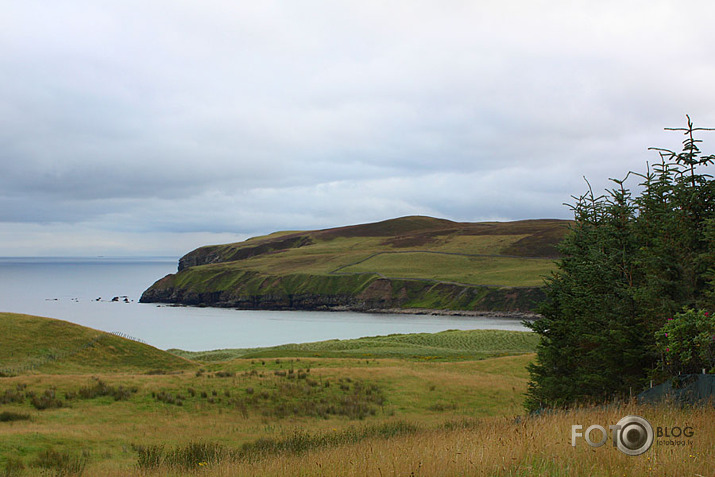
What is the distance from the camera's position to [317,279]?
180 metres

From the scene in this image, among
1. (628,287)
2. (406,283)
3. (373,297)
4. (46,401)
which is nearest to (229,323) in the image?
(373,297)

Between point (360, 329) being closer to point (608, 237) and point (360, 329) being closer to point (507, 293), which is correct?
point (507, 293)

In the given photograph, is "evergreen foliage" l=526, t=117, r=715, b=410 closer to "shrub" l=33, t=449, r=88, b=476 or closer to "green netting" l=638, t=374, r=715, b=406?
"green netting" l=638, t=374, r=715, b=406

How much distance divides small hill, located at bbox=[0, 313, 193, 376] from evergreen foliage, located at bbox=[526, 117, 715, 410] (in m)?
27.5

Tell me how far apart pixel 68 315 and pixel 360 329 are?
2921 inches

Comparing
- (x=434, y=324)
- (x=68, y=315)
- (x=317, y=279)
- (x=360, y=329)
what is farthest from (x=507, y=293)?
(x=68, y=315)

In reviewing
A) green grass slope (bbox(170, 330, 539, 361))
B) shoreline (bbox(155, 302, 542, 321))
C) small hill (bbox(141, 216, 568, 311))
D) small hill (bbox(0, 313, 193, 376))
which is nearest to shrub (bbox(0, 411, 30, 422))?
small hill (bbox(0, 313, 193, 376))

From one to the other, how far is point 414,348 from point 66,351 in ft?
113

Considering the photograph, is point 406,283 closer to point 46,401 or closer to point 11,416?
point 46,401

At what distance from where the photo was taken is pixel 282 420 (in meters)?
23.1

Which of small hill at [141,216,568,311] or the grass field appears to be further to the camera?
small hill at [141,216,568,311]

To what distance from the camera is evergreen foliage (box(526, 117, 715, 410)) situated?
16141 millimetres

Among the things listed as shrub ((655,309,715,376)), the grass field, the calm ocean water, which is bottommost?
the calm ocean water

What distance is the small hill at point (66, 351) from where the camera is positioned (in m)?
34.2
